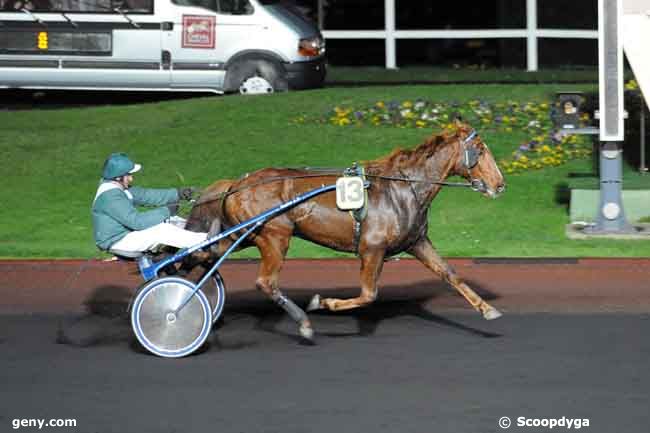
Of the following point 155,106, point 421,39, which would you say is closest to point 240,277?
point 155,106

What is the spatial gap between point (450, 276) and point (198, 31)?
10639 millimetres

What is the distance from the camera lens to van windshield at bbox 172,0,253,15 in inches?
770

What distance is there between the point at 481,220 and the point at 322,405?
6499 millimetres

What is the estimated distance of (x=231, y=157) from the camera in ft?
53.7

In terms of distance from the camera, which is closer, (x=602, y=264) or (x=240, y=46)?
(x=602, y=264)

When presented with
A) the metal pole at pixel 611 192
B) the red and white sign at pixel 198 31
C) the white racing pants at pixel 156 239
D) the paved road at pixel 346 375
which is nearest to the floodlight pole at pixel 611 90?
the metal pole at pixel 611 192

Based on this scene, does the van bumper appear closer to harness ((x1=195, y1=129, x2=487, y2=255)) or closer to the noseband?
harness ((x1=195, y1=129, x2=487, y2=255))

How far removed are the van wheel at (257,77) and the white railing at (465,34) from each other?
15.5 ft

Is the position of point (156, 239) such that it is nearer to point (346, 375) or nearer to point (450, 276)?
point (346, 375)

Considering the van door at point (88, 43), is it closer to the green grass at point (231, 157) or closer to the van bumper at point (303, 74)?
the green grass at point (231, 157)

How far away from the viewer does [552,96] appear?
59.4 feet

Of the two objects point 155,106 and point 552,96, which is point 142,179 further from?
point 552,96

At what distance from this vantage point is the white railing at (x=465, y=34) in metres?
23.8

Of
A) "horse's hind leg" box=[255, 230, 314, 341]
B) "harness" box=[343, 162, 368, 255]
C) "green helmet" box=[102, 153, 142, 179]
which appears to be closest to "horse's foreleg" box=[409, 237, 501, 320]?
"harness" box=[343, 162, 368, 255]
